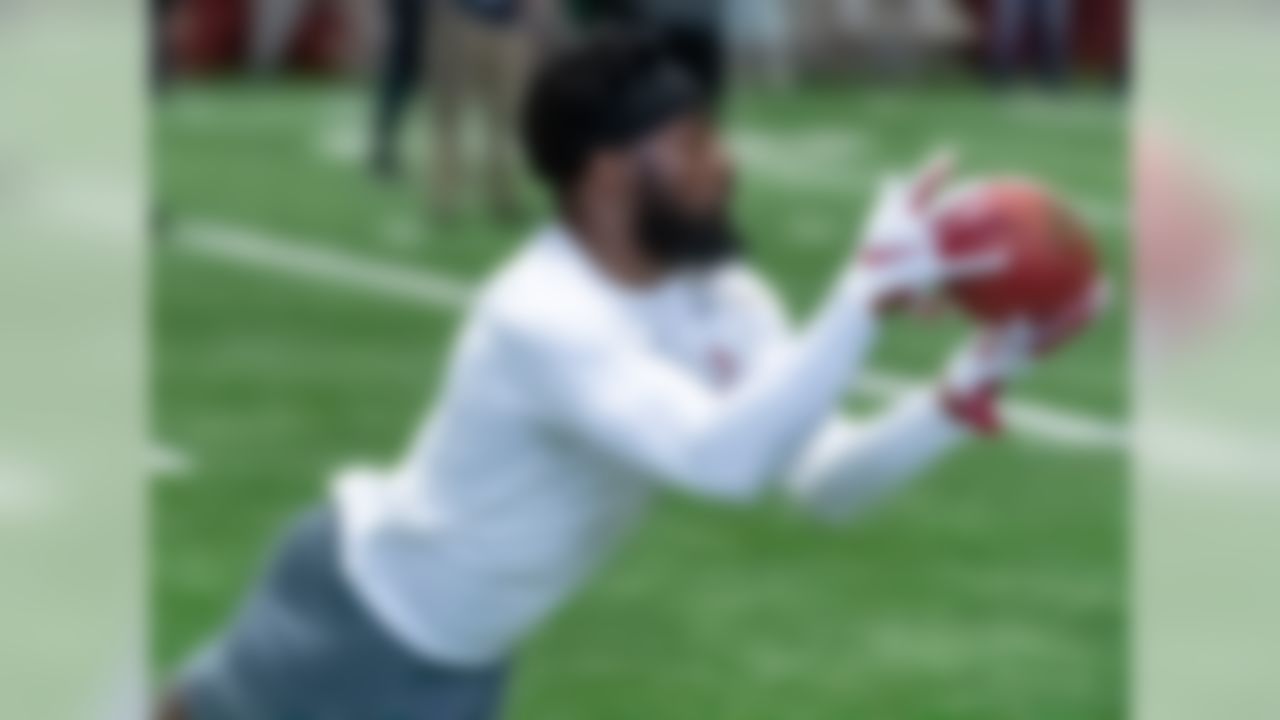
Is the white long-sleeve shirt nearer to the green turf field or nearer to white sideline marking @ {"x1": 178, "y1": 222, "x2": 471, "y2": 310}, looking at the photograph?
the green turf field

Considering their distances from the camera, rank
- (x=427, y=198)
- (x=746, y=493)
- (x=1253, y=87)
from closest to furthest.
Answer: (x=746, y=493) < (x=1253, y=87) < (x=427, y=198)

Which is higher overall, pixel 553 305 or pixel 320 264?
pixel 320 264

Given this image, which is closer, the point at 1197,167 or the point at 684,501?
the point at 1197,167

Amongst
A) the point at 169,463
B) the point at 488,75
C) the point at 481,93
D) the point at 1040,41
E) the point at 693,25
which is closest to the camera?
the point at 488,75

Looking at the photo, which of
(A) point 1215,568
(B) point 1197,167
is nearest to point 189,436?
(A) point 1215,568

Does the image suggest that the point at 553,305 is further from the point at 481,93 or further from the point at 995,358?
the point at 481,93

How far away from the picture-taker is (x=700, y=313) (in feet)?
6.95

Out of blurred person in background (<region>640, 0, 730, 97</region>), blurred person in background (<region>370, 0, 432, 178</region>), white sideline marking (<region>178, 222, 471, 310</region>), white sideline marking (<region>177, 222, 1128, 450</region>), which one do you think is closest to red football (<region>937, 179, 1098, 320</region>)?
blurred person in background (<region>640, 0, 730, 97</region>)

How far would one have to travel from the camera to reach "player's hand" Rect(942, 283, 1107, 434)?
6.67 ft

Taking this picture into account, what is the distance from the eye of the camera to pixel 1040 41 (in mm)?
7414

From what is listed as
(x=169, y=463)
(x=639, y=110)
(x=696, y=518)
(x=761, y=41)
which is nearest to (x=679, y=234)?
(x=639, y=110)

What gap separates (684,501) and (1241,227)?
5.73 ft

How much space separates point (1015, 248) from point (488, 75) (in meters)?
0.98

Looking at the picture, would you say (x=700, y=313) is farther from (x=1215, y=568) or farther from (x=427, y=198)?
(x=427, y=198)
